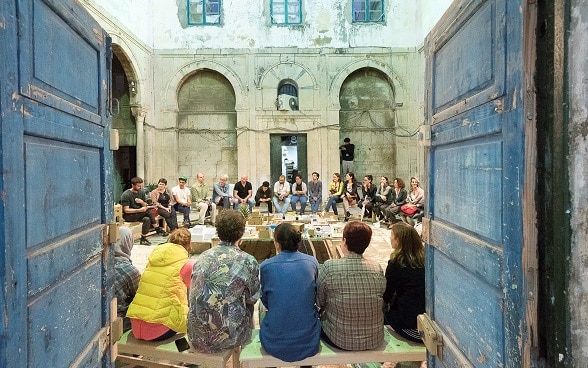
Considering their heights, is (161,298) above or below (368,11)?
below

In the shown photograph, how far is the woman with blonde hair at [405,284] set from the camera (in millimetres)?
2611

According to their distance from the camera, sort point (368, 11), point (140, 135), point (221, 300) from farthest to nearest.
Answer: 1. point (368, 11)
2. point (140, 135)
3. point (221, 300)

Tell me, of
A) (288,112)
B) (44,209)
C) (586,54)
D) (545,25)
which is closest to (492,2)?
(545,25)

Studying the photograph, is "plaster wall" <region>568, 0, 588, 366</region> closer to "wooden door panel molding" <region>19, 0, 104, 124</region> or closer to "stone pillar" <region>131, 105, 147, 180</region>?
"wooden door panel molding" <region>19, 0, 104, 124</region>

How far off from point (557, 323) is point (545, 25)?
91 centimetres

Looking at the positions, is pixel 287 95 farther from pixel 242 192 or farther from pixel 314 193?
pixel 242 192

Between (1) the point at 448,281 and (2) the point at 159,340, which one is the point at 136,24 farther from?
(1) the point at 448,281

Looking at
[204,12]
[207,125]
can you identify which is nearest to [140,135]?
[207,125]

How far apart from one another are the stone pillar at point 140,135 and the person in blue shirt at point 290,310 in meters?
9.91

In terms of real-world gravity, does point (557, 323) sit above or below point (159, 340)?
above

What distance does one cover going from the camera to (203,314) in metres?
2.36

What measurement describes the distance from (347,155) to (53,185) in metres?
10.6

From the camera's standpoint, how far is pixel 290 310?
2391 millimetres

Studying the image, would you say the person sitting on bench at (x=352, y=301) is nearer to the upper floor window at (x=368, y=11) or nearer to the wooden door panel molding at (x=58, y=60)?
the wooden door panel molding at (x=58, y=60)
